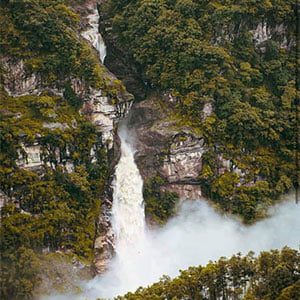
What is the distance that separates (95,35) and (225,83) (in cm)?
820

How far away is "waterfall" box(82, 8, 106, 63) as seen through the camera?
4890 centimetres

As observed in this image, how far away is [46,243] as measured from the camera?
41.9 metres

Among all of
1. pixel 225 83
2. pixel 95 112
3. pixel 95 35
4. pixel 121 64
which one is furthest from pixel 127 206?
pixel 95 35

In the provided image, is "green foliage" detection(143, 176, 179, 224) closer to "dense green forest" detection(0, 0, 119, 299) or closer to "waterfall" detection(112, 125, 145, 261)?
"waterfall" detection(112, 125, 145, 261)

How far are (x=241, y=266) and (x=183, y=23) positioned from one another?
18.1 metres

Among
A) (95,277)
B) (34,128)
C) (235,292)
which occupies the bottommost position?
(95,277)

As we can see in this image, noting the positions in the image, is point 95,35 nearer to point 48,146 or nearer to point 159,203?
point 48,146

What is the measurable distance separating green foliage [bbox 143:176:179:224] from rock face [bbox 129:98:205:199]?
17.6 inches

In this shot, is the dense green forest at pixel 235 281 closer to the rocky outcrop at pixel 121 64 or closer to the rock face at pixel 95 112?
the rock face at pixel 95 112

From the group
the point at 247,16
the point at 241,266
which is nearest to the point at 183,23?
the point at 247,16

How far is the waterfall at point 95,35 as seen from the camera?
4890 cm

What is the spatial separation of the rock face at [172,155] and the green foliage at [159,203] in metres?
0.45

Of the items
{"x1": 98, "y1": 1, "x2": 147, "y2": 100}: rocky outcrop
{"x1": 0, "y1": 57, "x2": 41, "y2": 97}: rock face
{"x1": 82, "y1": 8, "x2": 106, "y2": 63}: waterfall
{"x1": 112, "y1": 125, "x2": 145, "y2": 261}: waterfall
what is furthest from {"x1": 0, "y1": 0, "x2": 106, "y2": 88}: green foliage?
{"x1": 98, "y1": 1, "x2": 147, "y2": 100}: rocky outcrop

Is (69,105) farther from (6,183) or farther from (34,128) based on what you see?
(6,183)
